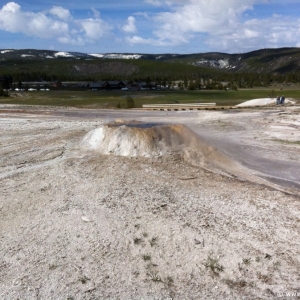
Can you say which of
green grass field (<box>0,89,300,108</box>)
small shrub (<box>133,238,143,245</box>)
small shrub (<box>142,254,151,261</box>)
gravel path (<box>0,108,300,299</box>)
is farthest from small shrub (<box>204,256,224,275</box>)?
green grass field (<box>0,89,300,108</box>)

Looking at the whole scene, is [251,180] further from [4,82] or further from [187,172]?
[4,82]

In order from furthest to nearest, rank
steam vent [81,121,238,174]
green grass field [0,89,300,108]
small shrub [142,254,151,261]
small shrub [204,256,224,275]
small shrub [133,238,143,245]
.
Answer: green grass field [0,89,300,108], steam vent [81,121,238,174], small shrub [133,238,143,245], small shrub [142,254,151,261], small shrub [204,256,224,275]

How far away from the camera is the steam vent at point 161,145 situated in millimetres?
16453

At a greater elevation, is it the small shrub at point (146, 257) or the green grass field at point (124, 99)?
the small shrub at point (146, 257)

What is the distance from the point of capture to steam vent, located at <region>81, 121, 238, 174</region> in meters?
16.5

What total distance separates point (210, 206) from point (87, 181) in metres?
4.68

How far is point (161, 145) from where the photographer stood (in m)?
17.2

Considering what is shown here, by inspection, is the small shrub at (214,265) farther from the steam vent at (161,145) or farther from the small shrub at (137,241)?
the steam vent at (161,145)

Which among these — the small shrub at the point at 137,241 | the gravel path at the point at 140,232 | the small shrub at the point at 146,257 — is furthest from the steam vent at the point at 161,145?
the small shrub at the point at 146,257

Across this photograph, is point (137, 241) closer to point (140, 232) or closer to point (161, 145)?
point (140, 232)

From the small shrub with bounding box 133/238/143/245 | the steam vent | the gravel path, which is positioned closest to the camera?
the gravel path

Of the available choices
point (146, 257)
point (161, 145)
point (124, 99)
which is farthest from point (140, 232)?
point (124, 99)

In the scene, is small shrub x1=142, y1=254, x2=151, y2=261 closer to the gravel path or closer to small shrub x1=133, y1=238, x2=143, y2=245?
the gravel path

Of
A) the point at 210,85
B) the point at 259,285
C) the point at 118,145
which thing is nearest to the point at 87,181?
the point at 118,145
